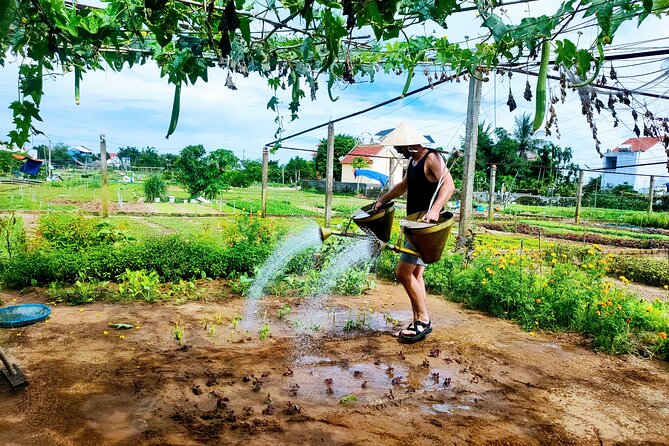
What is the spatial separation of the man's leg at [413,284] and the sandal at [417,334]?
3cm

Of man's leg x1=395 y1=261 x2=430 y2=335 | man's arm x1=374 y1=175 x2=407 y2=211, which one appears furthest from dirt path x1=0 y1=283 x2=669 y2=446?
man's arm x1=374 y1=175 x2=407 y2=211

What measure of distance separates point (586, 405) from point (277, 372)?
2346 millimetres

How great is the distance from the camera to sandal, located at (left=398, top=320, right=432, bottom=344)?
182 inches

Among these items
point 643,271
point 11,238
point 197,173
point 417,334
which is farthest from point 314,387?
point 197,173

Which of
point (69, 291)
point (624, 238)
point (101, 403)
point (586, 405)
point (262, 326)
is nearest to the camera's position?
point (101, 403)

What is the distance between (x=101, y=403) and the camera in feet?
10.3

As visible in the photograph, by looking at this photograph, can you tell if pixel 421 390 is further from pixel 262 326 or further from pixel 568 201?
pixel 568 201

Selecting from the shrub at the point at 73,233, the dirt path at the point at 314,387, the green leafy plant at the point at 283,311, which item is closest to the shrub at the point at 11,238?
the shrub at the point at 73,233

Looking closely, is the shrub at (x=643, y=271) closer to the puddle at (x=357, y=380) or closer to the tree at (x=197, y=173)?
the puddle at (x=357, y=380)

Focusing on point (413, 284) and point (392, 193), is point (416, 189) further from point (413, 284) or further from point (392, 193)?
point (413, 284)

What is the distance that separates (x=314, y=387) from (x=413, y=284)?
5.19 ft

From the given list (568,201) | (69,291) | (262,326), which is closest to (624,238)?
(262,326)

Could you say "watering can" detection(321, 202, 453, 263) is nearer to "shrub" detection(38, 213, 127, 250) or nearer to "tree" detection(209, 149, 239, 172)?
"shrub" detection(38, 213, 127, 250)

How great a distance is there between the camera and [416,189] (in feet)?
15.3
